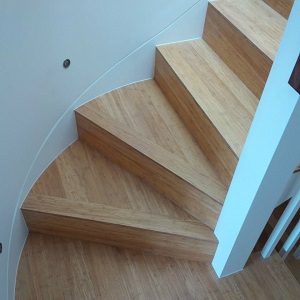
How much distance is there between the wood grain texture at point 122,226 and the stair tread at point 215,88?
0.44 metres

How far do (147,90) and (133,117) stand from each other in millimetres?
254

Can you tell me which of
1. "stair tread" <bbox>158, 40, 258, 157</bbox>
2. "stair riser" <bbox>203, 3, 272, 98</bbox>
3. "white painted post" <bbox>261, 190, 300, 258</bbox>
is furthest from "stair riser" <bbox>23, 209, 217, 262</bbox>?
"stair riser" <bbox>203, 3, 272, 98</bbox>

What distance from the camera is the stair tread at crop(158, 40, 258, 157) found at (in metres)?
1.65

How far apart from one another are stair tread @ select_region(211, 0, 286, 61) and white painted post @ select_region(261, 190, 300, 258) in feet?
2.14

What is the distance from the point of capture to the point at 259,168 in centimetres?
119

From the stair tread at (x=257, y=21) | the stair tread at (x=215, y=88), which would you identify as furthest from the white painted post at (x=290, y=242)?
the stair tread at (x=257, y=21)

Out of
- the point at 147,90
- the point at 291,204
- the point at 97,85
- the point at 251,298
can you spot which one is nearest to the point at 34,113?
the point at 97,85

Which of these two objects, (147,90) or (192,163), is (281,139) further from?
(147,90)

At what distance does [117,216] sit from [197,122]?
0.60 meters

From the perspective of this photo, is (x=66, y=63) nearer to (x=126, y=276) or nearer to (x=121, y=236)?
(x=121, y=236)

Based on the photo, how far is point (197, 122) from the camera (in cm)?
179

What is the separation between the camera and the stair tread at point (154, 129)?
167cm

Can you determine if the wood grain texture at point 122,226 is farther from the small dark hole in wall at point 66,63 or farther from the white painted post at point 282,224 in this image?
the small dark hole in wall at point 66,63

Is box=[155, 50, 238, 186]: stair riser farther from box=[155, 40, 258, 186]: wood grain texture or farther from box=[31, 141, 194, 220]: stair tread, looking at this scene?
box=[31, 141, 194, 220]: stair tread
